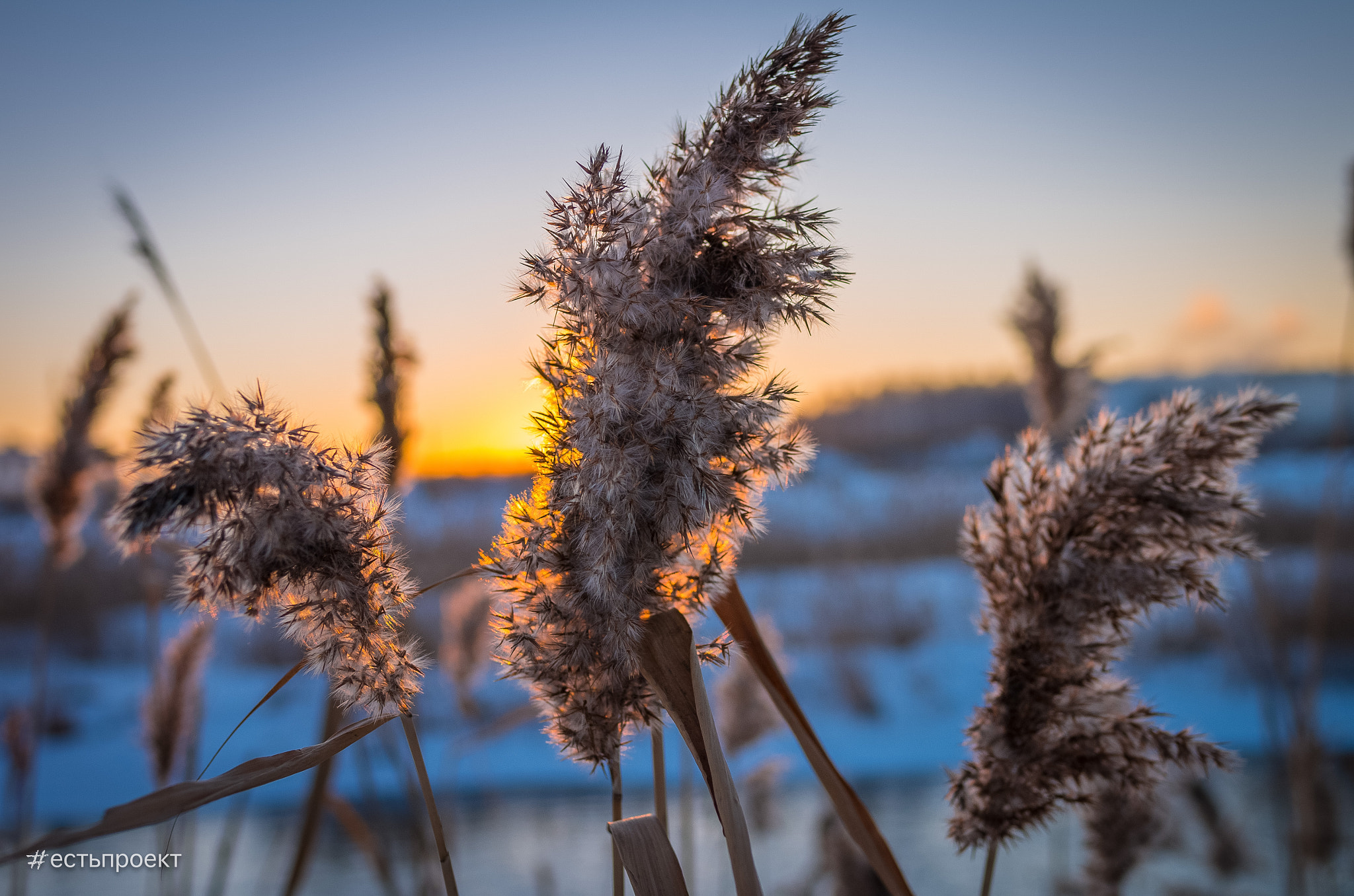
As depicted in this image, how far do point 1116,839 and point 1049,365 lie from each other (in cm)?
202

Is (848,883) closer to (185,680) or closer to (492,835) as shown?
(185,680)

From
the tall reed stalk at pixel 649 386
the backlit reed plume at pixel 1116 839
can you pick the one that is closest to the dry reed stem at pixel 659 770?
the tall reed stalk at pixel 649 386

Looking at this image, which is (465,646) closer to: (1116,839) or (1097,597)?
(1116,839)

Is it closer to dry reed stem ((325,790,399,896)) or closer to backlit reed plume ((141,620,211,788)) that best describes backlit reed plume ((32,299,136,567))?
backlit reed plume ((141,620,211,788))

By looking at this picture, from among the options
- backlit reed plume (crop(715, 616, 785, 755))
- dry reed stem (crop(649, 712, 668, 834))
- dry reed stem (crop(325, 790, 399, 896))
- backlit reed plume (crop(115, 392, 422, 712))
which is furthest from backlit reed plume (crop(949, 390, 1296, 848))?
backlit reed plume (crop(715, 616, 785, 755))

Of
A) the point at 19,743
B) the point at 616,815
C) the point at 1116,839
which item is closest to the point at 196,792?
the point at 616,815

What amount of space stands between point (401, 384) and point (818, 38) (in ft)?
4.51

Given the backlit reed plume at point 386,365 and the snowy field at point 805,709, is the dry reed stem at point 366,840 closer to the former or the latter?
the snowy field at point 805,709

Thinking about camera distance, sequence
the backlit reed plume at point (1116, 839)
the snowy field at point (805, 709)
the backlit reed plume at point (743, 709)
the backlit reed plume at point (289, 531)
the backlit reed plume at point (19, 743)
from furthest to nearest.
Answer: the snowy field at point (805, 709) < the backlit reed plume at point (743, 709) < the backlit reed plume at point (19, 743) < the backlit reed plume at point (1116, 839) < the backlit reed plume at point (289, 531)

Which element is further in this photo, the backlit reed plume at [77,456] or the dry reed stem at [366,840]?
the backlit reed plume at [77,456]

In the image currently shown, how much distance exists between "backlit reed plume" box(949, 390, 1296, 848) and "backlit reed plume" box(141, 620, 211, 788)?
1.89 meters

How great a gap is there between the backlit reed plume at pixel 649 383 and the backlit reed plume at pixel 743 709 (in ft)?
7.03

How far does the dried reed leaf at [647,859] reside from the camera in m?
0.92

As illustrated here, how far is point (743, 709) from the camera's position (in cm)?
310
